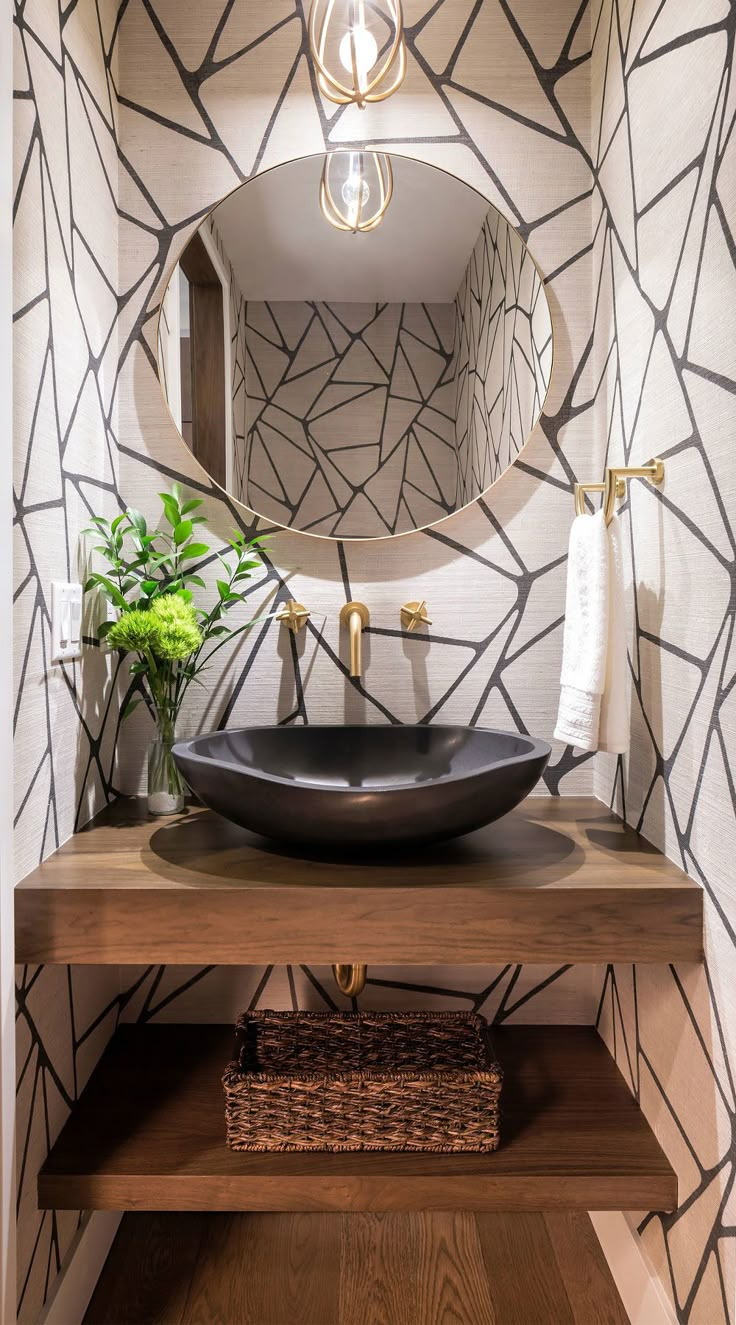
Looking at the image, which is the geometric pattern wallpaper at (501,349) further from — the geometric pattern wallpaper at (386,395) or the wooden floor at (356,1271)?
the wooden floor at (356,1271)

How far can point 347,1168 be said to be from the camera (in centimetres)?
125

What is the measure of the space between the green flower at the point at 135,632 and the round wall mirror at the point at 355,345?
393 millimetres

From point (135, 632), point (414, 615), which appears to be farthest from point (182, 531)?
point (414, 615)

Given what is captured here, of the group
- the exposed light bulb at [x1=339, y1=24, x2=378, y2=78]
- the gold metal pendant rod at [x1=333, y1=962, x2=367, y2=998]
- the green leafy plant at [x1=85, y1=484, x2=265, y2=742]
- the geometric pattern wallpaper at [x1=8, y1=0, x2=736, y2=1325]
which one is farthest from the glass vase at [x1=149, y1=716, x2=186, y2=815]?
the exposed light bulb at [x1=339, y1=24, x2=378, y2=78]

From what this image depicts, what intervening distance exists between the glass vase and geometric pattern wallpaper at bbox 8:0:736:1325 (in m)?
0.12

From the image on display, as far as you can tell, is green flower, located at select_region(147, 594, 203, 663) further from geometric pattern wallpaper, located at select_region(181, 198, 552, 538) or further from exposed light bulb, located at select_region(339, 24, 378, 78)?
exposed light bulb, located at select_region(339, 24, 378, 78)

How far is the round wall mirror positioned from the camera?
5.26 feet

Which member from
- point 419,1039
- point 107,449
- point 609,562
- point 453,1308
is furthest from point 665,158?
point 453,1308

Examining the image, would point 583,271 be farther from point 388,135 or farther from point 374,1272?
point 374,1272

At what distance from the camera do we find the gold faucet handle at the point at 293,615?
1.60 metres

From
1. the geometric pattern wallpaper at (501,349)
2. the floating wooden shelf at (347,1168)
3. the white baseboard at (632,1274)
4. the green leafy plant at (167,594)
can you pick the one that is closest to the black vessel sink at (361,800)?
the green leafy plant at (167,594)

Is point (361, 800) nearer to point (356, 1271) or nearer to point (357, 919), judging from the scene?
point (357, 919)

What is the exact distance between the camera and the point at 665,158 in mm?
1228

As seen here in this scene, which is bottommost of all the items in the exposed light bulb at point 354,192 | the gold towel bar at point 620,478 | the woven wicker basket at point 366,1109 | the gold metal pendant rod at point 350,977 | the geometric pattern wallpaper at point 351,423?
the woven wicker basket at point 366,1109
